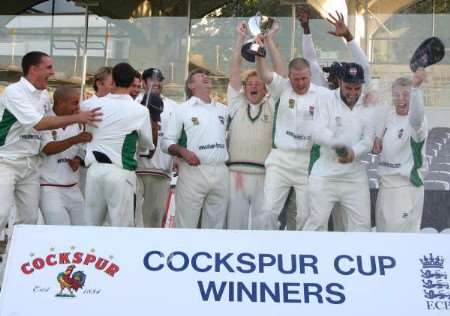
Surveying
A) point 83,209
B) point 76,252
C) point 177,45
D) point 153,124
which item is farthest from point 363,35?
point 76,252

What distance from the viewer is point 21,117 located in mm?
5074

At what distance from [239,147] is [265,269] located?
201cm

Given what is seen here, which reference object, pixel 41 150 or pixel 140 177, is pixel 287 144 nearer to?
pixel 140 177

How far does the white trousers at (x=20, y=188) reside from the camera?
507 cm

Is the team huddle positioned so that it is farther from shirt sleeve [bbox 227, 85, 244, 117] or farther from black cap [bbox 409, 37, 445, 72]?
black cap [bbox 409, 37, 445, 72]

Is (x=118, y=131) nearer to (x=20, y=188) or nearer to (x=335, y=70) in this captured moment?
(x=20, y=188)

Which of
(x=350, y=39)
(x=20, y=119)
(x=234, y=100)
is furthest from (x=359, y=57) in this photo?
(x=20, y=119)

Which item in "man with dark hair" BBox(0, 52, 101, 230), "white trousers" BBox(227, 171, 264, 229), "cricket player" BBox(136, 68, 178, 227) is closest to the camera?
"man with dark hair" BBox(0, 52, 101, 230)

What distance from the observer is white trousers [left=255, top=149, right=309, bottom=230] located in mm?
5328

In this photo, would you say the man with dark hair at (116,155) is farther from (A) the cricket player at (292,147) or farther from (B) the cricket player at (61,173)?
(A) the cricket player at (292,147)

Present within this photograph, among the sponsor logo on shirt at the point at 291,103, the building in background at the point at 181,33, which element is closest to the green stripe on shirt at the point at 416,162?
the sponsor logo on shirt at the point at 291,103

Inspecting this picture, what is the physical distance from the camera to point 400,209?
5.21 metres

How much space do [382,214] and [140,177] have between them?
6.66 feet

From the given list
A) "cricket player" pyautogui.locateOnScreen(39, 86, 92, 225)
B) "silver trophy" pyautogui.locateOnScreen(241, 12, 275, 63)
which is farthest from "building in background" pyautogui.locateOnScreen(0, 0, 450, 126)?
"cricket player" pyautogui.locateOnScreen(39, 86, 92, 225)
